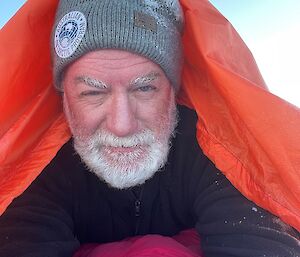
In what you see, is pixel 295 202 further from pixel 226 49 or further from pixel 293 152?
pixel 226 49

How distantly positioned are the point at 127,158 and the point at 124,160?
0.4 inches

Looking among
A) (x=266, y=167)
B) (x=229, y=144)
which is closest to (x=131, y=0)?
(x=229, y=144)

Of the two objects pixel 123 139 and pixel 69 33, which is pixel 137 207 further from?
pixel 69 33

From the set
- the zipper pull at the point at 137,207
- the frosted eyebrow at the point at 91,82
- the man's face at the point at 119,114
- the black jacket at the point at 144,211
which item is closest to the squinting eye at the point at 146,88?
the man's face at the point at 119,114

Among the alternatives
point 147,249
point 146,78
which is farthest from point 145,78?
point 147,249

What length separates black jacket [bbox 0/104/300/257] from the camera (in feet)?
4.65

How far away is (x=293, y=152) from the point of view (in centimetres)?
139

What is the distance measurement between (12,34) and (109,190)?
1.76 feet

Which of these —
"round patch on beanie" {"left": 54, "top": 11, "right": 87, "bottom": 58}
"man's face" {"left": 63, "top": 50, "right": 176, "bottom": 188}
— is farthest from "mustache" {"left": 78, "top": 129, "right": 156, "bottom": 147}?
"round patch on beanie" {"left": 54, "top": 11, "right": 87, "bottom": 58}

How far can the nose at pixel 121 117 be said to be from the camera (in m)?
1.53

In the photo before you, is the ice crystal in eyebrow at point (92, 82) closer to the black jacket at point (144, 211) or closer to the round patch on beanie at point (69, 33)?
the round patch on beanie at point (69, 33)

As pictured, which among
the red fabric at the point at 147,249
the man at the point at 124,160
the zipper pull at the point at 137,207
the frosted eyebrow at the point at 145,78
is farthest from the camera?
the zipper pull at the point at 137,207

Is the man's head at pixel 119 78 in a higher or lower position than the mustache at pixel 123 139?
A: higher

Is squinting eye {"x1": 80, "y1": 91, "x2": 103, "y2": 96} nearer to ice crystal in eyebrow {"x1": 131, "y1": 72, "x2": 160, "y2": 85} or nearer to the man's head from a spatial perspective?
the man's head
